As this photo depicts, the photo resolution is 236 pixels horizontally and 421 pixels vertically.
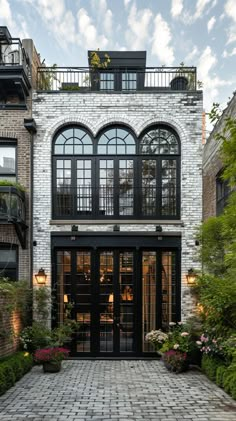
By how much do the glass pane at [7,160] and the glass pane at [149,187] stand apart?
3.87 metres

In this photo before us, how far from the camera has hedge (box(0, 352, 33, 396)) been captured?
279 inches

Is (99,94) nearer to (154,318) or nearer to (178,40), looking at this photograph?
(178,40)

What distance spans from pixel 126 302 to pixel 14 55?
7991mm

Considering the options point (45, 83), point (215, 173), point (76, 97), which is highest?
point (45, 83)

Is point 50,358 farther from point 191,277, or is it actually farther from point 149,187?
point 149,187

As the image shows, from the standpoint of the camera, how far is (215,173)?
1060cm

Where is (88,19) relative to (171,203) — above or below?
above

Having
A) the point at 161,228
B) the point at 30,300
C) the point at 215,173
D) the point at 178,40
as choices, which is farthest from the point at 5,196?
the point at 178,40

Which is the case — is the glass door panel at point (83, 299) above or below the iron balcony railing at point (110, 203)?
below

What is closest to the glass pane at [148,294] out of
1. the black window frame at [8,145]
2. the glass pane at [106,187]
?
the glass pane at [106,187]

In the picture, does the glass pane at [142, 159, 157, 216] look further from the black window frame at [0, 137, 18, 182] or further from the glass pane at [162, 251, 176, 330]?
the black window frame at [0, 137, 18, 182]

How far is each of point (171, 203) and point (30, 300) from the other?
4.95 metres

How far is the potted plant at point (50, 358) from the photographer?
8.50m

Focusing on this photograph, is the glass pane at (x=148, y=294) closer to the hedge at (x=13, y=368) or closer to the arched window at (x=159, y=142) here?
the arched window at (x=159, y=142)
